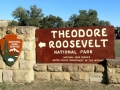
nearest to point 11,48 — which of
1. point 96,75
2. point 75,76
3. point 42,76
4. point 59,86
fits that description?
point 42,76

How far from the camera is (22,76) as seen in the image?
6.22 m

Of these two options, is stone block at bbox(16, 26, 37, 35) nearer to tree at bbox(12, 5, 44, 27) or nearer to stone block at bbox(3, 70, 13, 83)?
stone block at bbox(3, 70, 13, 83)

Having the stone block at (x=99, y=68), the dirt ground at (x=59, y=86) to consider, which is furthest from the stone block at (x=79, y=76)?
the stone block at (x=99, y=68)

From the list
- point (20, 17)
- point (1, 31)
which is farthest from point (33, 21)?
point (1, 31)

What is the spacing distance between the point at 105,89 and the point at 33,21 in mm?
47639

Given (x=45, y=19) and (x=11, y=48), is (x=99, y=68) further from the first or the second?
(x=45, y=19)

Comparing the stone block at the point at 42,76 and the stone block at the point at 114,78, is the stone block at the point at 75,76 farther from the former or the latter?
the stone block at the point at 114,78

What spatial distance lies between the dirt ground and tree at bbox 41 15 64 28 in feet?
162

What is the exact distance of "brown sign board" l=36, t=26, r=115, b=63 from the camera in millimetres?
6055

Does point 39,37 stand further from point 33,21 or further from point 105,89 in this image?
point 33,21

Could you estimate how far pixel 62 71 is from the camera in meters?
6.15

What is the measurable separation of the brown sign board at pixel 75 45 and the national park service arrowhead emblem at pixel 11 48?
612 millimetres

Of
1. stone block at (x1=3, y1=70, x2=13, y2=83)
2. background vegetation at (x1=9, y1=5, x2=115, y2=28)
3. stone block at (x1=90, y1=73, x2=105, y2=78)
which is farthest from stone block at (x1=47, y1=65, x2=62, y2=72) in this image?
background vegetation at (x1=9, y1=5, x2=115, y2=28)

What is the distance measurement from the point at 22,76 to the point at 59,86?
1099 mm
